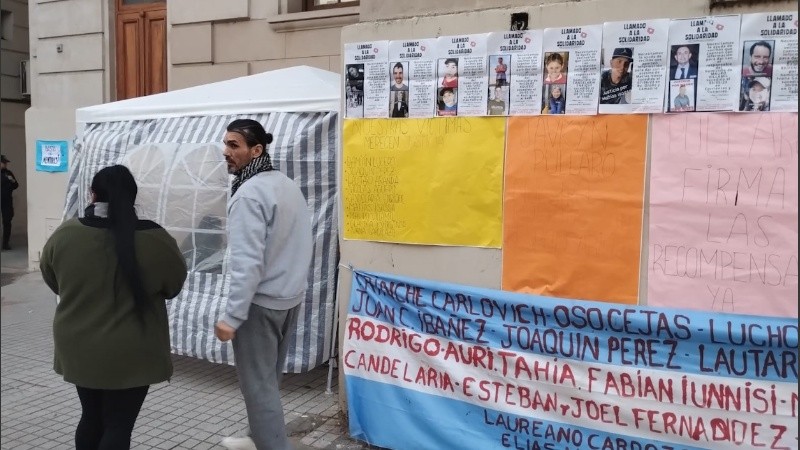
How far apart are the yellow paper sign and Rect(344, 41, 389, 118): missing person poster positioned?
0.08 meters

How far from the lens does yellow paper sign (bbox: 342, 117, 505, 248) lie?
3.92 metres

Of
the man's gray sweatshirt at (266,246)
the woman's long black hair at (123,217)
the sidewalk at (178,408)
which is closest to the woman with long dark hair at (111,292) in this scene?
the woman's long black hair at (123,217)

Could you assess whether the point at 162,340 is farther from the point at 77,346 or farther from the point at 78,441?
the point at 78,441

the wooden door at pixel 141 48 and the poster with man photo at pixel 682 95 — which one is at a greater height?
the wooden door at pixel 141 48

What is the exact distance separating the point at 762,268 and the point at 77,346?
129 inches

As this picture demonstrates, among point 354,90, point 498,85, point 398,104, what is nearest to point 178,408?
point 354,90

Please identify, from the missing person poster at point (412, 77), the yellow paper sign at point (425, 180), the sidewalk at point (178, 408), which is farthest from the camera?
the sidewalk at point (178, 408)

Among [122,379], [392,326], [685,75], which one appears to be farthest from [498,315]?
[122,379]

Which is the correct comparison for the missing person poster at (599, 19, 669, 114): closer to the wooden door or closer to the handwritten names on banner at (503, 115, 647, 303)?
the handwritten names on banner at (503, 115, 647, 303)

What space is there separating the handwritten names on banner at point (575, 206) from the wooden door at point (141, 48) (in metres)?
7.94

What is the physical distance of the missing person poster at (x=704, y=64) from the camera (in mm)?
3275

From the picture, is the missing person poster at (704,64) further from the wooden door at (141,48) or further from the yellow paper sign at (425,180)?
the wooden door at (141,48)

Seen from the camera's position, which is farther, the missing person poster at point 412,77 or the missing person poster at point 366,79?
the missing person poster at point 366,79

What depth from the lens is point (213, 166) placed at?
17.9 ft
